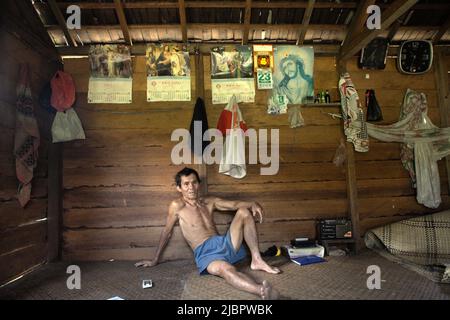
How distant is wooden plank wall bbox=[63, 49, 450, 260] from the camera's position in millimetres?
3582

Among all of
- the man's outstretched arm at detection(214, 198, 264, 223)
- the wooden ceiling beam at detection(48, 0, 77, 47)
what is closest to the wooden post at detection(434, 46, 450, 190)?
the man's outstretched arm at detection(214, 198, 264, 223)

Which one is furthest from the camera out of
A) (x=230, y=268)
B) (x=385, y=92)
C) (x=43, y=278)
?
(x=385, y=92)

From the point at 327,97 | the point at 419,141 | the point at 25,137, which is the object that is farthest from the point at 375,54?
the point at 25,137

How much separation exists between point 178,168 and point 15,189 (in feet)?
5.53

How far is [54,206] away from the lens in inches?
135

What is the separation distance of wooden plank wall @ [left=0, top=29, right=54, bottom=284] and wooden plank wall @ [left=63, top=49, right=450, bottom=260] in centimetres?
34

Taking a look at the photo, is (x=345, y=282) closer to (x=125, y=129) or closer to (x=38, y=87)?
(x=125, y=129)

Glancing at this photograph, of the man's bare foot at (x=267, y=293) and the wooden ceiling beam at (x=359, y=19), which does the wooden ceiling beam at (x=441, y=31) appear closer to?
the wooden ceiling beam at (x=359, y=19)

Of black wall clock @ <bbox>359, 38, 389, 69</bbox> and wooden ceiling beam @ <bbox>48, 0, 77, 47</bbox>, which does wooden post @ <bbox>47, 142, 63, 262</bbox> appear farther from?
black wall clock @ <bbox>359, 38, 389, 69</bbox>

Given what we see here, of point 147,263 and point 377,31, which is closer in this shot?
point 377,31

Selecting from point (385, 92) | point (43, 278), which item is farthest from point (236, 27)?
point (43, 278)

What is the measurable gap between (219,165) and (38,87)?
2262 mm

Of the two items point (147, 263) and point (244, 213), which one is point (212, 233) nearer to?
point (244, 213)

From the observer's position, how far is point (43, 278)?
2.89 m
